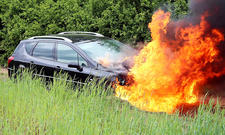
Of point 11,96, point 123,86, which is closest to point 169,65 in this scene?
point 123,86

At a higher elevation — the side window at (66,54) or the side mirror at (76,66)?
the side window at (66,54)

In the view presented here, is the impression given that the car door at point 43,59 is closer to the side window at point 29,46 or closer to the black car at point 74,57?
the black car at point 74,57

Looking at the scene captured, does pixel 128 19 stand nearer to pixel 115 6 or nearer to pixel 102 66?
pixel 115 6

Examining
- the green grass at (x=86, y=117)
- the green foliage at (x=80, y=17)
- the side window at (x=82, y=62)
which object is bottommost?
the green grass at (x=86, y=117)

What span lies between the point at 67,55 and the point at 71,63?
306 millimetres

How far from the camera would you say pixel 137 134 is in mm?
4035

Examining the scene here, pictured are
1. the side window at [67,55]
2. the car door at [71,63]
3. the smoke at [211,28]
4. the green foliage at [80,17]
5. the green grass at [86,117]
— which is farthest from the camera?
the green foliage at [80,17]

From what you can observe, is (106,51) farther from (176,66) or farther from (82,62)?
(176,66)

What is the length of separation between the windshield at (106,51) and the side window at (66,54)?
0.89ft

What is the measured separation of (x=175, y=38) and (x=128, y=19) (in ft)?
9.67

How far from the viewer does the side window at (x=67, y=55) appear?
257 inches

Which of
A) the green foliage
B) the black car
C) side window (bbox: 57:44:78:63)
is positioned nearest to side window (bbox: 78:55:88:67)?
the black car

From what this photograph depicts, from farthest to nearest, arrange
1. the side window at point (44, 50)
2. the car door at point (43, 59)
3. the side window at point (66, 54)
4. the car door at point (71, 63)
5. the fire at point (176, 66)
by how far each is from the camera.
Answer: the side window at point (44, 50) → the car door at point (43, 59) → the side window at point (66, 54) → the car door at point (71, 63) → the fire at point (176, 66)

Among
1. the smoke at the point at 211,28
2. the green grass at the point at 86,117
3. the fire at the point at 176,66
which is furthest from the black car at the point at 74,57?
the smoke at the point at 211,28
